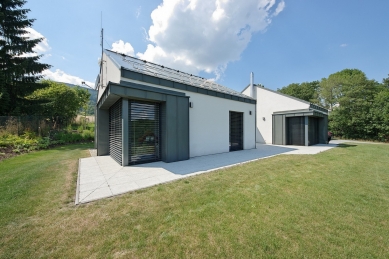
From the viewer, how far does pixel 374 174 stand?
4.99m

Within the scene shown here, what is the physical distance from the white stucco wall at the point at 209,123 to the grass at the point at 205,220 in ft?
12.6

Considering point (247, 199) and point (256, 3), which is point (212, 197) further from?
point (256, 3)

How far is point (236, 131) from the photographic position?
417 inches

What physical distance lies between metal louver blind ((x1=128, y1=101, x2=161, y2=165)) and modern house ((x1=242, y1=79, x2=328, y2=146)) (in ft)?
39.7

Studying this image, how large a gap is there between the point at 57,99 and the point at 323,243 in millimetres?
21954

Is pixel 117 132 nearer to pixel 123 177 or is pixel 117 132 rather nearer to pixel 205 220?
pixel 123 177

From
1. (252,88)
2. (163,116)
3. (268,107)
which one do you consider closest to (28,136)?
(163,116)

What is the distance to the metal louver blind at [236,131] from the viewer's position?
10258 millimetres

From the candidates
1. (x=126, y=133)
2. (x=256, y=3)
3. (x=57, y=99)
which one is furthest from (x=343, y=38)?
(x=57, y=99)

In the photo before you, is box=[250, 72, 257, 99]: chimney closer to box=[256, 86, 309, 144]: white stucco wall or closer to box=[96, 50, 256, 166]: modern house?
box=[256, 86, 309, 144]: white stucco wall

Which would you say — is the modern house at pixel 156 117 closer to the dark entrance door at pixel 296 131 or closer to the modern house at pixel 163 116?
the modern house at pixel 163 116

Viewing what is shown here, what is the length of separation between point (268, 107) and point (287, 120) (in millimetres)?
2115

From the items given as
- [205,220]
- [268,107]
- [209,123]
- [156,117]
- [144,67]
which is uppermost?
[144,67]

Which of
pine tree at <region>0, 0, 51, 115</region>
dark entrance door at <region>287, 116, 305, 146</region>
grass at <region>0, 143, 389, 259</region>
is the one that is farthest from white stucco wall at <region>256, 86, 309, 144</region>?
pine tree at <region>0, 0, 51, 115</region>
